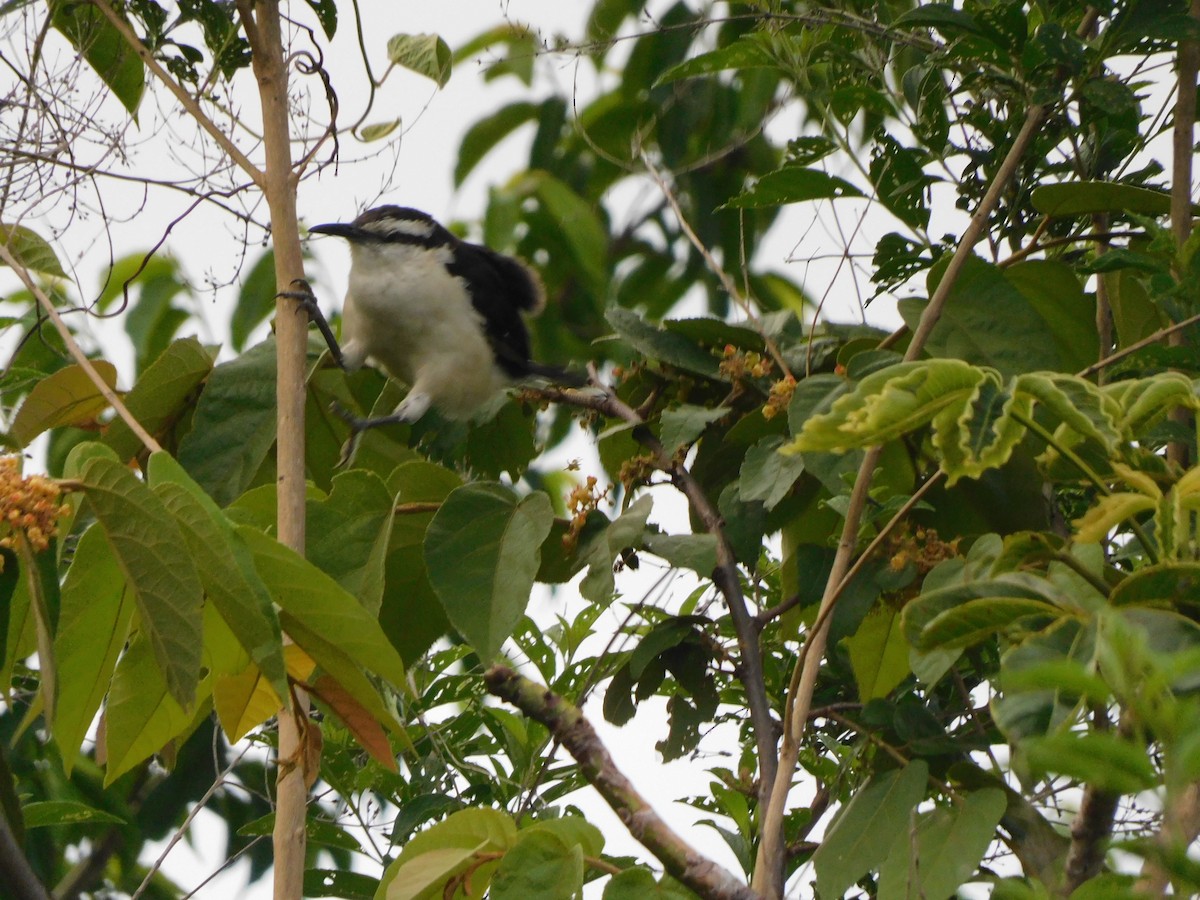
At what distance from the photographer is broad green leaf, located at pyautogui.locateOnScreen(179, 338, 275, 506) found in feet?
5.29

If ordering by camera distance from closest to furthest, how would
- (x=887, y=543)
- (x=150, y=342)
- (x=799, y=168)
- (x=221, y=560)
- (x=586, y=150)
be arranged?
1. (x=221, y=560)
2. (x=887, y=543)
3. (x=799, y=168)
4. (x=150, y=342)
5. (x=586, y=150)

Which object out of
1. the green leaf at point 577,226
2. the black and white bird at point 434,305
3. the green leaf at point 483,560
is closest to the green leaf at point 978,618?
the green leaf at point 483,560

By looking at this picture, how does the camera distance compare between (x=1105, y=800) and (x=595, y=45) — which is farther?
(x=595, y=45)

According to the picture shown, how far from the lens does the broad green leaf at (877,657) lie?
1.42m

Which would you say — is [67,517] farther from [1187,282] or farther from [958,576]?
[1187,282]

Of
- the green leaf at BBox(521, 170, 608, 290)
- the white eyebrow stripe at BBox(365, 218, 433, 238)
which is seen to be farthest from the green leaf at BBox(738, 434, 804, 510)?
the green leaf at BBox(521, 170, 608, 290)

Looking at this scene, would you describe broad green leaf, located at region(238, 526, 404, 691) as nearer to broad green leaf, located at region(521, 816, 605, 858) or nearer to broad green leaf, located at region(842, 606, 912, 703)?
broad green leaf, located at region(521, 816, 605, 858)

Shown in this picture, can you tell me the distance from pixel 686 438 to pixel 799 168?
1.08 feet

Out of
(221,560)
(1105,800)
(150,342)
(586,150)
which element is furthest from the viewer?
(586,150)

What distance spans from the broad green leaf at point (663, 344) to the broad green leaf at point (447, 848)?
0.62m

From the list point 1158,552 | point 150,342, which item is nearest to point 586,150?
point 150,342

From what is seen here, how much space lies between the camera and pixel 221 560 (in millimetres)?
1014

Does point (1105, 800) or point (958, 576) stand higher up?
point (958, 576)

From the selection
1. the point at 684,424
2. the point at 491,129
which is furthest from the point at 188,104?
the point at 491,129
